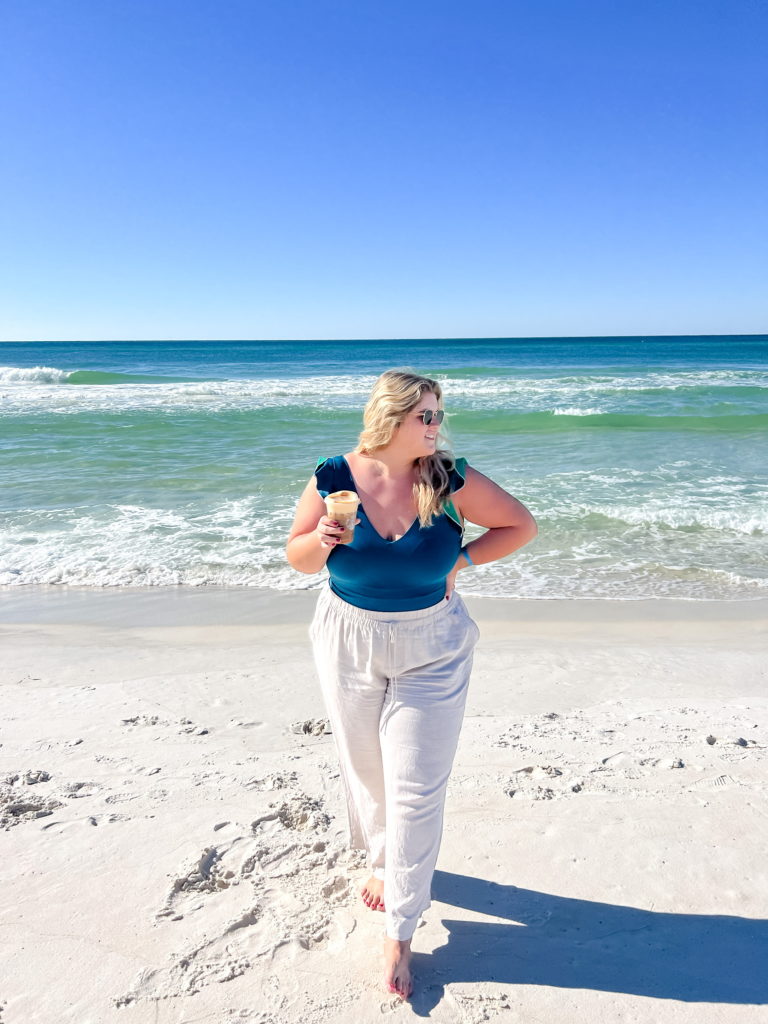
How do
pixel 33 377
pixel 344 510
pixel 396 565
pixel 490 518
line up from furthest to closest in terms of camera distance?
1. pixel 33 377
2. pixel 490 518
3. pixel 396 565
4. pixel 344 510

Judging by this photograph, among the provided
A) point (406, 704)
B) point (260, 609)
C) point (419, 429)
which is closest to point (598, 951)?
point (406, 704)

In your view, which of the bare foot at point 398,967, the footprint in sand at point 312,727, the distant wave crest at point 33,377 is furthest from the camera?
the distant wave crest at point 33,377

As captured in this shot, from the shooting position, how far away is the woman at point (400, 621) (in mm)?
2398

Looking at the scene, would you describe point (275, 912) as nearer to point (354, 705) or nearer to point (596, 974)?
point (354, 705)

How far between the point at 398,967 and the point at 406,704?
841mm

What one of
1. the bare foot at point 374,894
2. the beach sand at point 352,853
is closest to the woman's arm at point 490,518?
the bare foot at point 374,894

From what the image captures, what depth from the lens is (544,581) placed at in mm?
7254

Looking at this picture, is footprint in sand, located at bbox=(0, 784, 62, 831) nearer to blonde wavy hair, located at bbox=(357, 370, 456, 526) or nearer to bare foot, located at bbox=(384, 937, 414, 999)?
bare foot, located at bbox=(384, 937, 414, 999)

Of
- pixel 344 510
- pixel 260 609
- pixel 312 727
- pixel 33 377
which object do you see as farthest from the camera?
pixel 33 377

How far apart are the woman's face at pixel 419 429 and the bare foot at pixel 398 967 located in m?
1.62

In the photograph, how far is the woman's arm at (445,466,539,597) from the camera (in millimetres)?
2570

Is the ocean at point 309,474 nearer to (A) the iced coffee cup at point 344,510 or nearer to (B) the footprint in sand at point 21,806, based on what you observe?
(A) the iced coffee cup at point 344,510

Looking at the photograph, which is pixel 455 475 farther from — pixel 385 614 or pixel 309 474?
pixel 309 474

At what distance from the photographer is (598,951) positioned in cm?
256
